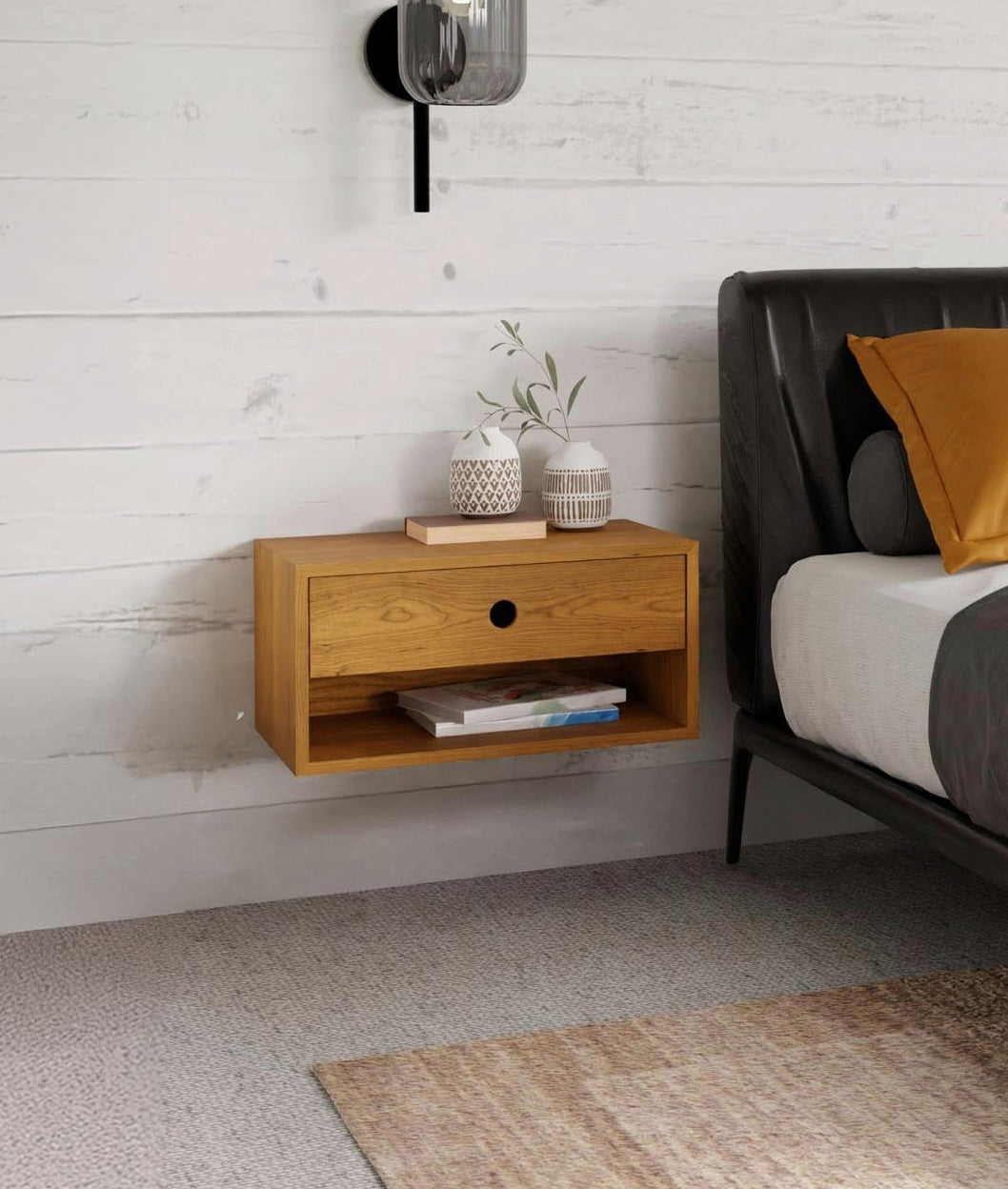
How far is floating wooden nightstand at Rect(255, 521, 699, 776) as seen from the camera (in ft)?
7.27

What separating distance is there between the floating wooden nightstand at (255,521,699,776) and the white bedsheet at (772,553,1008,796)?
0.16 meters

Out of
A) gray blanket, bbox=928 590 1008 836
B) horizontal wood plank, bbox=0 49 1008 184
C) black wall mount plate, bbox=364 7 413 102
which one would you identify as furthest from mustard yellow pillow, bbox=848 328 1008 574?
black wall mount plate, bbox=364 7 413 102

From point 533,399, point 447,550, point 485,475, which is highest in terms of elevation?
point 533,399

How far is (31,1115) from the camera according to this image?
5.98 ft

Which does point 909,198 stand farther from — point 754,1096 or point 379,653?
point 754,1096

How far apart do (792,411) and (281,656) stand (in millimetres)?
890

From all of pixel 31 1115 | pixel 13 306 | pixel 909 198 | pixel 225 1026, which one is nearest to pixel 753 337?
pixel 909 198

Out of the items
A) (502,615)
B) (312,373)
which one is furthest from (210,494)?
(502,615)

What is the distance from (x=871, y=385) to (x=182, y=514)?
3.55 feet

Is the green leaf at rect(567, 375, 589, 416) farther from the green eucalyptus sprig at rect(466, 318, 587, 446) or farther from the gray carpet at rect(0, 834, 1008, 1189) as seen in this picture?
the gray carpet at rect(0, 834, 1008, 1189)

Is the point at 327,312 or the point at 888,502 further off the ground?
the point at 327,312

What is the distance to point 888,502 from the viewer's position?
231cm

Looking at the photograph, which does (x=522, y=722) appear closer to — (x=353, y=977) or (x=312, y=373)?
(x=353, y=977)

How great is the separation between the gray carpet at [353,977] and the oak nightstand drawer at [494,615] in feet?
1.41
